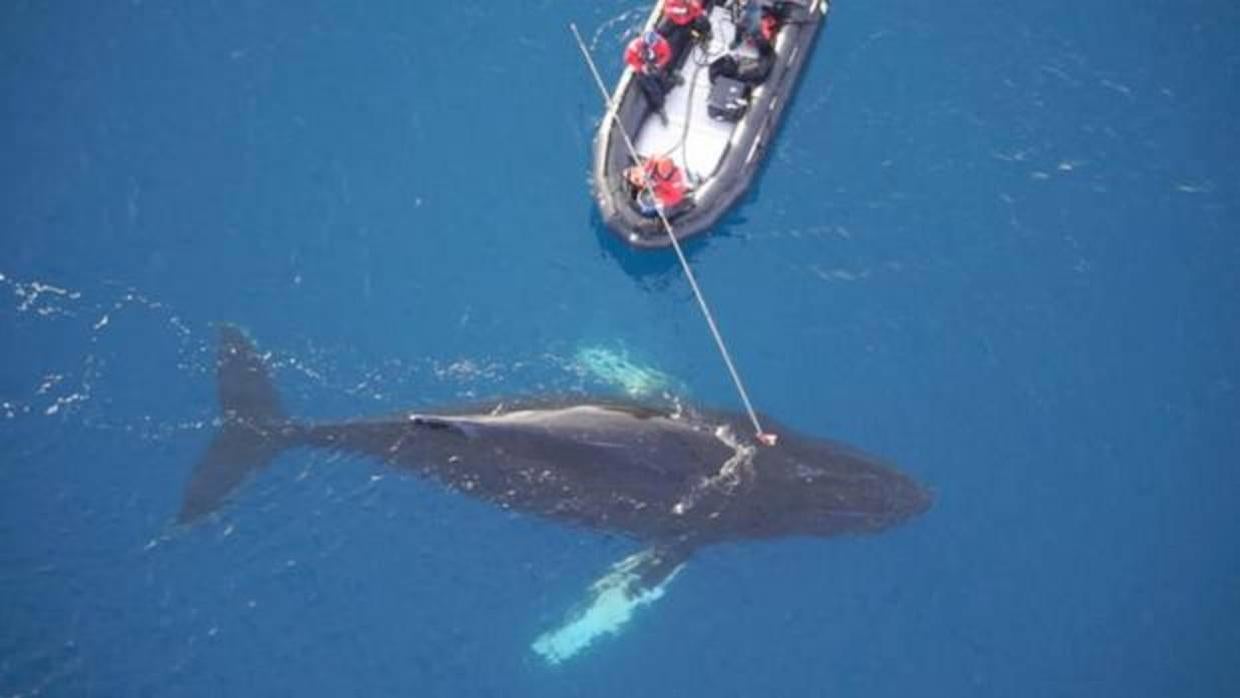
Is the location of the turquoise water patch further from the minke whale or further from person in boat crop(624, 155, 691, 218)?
person in boat crop(624, 155, 691, 218)

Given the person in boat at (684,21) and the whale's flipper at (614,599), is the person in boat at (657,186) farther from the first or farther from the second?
the whale's flipper at (614,599)

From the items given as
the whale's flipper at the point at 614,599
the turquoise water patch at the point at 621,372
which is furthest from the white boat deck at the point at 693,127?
the whale's flipper at the point at 614,599

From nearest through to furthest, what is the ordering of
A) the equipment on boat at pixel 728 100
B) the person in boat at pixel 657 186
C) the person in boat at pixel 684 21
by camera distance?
1. the person in boat at pixel 657 186
2. the equipment on boat at pixel 728 100
3. the person in boat at pixel 684 21

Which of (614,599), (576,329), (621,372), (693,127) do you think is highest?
(693,127)

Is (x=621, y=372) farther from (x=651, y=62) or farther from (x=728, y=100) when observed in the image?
(x=651, y=62)

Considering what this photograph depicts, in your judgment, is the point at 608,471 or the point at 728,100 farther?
the point at 728,100

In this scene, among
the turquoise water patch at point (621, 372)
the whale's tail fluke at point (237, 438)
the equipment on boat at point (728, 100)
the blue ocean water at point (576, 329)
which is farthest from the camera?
the equipment on boat at point (728, 100)

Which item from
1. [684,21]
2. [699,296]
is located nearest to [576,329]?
[699,296]
